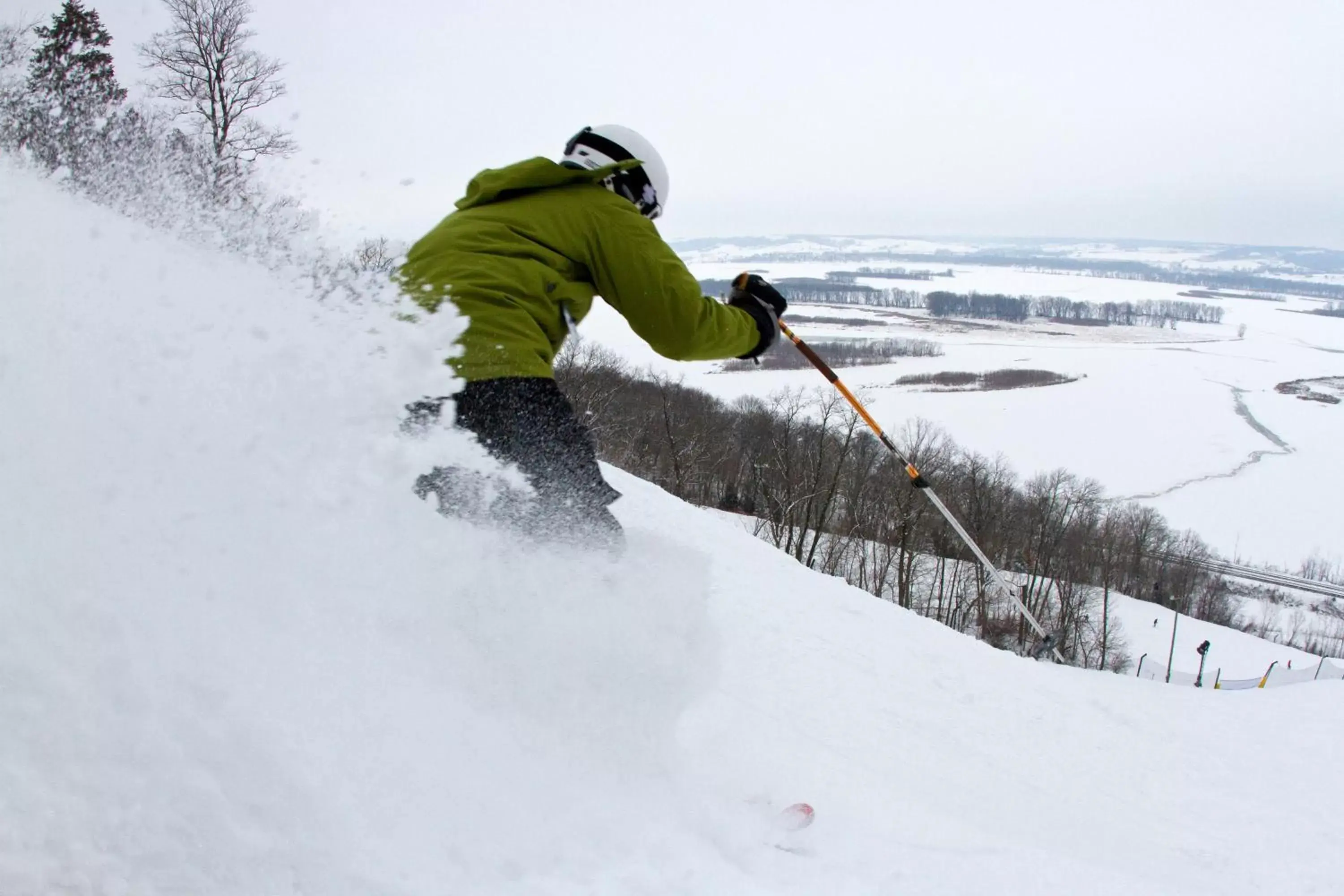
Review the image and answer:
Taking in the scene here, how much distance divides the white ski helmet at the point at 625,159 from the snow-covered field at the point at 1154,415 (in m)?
47.8

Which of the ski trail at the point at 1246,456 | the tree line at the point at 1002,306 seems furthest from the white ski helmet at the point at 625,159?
the tree line at the point at 1002,306

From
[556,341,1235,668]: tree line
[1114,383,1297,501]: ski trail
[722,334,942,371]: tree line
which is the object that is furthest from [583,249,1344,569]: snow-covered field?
[556,341,1235,668]: tree line

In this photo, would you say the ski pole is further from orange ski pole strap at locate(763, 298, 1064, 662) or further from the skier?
the skier

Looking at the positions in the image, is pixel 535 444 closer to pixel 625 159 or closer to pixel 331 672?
pixel 331 672

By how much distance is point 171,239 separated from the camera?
4582mm

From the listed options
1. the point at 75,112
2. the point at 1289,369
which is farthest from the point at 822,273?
the point at 75,112

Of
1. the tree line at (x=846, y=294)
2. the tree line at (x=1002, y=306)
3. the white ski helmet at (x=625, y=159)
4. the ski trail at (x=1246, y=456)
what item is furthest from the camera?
the tree line at (x=1002, y=306)

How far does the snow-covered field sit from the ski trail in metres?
0.15

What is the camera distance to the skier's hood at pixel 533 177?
2627 millimetres

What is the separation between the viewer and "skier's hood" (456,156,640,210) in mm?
2627

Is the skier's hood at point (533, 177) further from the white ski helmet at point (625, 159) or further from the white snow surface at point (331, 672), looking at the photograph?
the white snow surface at point (331, 672)

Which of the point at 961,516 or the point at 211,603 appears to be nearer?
the point at 211,603

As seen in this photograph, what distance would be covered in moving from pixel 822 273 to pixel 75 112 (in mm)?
152734

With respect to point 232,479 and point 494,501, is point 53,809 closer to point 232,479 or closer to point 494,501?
point 232,479
